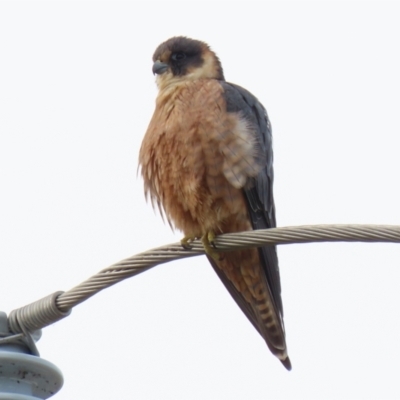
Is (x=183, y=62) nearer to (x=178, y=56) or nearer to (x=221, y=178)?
(x=178, y=56)

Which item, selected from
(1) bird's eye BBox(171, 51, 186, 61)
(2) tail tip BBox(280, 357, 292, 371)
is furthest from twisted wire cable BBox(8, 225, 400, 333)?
(1) bird's eye BBox(171, 51, 186, 61)

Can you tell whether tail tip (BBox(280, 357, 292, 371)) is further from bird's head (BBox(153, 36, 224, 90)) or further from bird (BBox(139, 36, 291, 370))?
bird's head (BBox(153, 36, 224, 90))

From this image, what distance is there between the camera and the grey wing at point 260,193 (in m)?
5.06

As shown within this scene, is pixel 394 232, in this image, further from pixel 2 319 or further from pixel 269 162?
pixel 269 162

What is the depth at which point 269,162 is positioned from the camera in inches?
212

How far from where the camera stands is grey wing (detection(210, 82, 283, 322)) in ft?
16.6

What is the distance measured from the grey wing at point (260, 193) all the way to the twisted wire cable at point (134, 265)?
125 centimetres

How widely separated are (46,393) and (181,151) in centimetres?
183

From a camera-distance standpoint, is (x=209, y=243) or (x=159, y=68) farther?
(x=159, y=68)

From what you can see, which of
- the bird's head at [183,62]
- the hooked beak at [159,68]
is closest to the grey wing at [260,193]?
the bird's head at [183,62]

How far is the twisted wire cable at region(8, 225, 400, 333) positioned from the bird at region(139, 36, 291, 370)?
1.05m

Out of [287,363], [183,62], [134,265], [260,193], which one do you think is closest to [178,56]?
[183,62]

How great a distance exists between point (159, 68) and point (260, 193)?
1349 mm

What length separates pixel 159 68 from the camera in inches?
235
